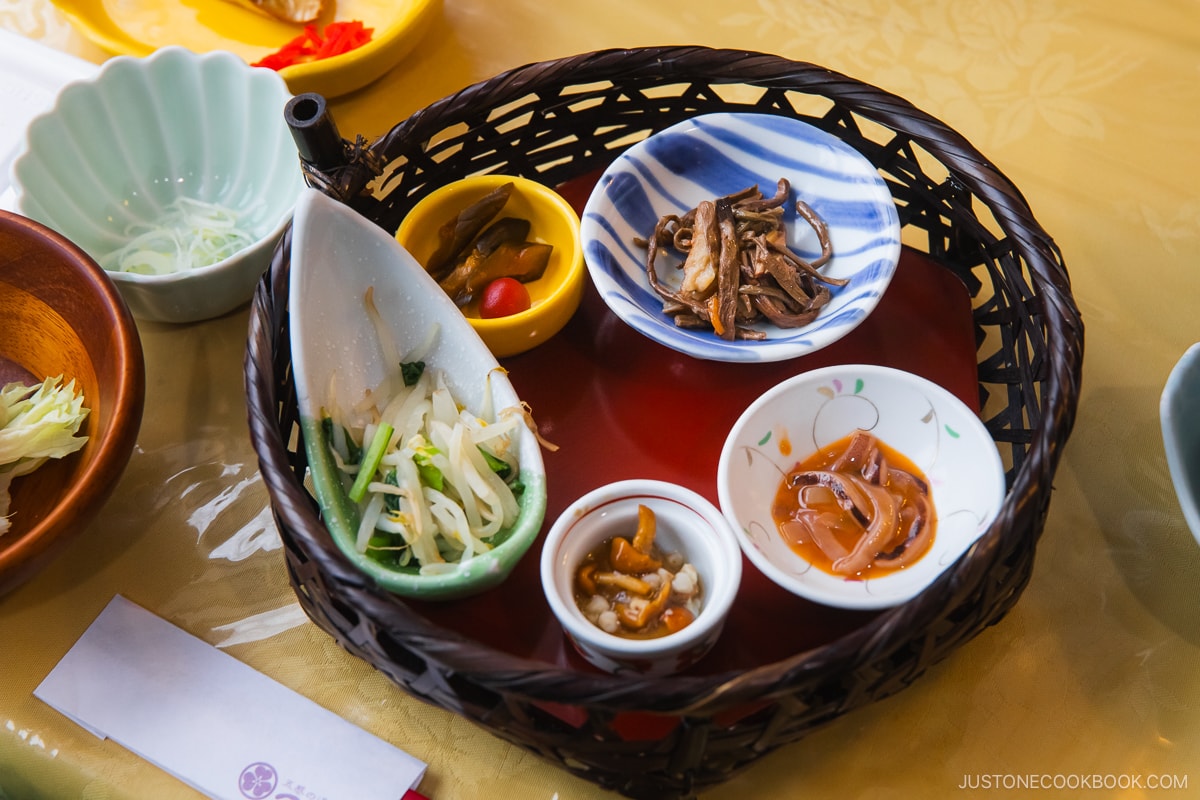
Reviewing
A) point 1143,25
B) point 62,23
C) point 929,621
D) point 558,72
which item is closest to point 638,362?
point 558,72

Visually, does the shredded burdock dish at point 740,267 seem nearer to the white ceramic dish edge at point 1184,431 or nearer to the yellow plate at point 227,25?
the white ceramic dish edge at point 1184,431

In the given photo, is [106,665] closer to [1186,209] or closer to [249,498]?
[249,498]

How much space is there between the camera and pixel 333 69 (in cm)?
172

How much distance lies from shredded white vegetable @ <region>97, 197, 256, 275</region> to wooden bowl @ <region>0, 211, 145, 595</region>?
187mm

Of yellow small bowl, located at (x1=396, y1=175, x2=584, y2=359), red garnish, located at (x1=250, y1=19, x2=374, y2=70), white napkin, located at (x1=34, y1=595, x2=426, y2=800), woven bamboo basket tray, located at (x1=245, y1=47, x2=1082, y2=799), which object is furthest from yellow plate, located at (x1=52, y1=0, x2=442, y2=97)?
white napkin, located at (x1=34, y1=595, x2=426, y2=800)

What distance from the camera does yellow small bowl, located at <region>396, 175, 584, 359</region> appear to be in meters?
1.40

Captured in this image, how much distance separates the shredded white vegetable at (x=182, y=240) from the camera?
1525 mm

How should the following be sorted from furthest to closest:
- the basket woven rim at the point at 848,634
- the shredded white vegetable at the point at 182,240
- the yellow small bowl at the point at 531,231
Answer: the shredded white vegetable at the point at 182,240
the yellow small bowl at the point at 531,231
the basket woven rim at the point at 848,634

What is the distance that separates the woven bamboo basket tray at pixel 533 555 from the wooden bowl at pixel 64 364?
20 cm

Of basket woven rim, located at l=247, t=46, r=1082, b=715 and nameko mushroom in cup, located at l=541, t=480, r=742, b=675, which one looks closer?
basket woven rim, located at l=247, t=46, r=1082, b=715

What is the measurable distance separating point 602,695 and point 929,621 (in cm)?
37

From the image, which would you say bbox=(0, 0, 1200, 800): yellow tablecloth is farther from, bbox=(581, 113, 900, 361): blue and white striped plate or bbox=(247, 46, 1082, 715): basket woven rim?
bbox=(581, 113, 900, 361): blue and white striped plate

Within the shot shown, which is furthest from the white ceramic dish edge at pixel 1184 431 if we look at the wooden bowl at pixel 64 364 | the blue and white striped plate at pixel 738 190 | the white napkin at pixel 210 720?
the wooden bowl at pixel 64 364

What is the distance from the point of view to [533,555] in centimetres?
123
